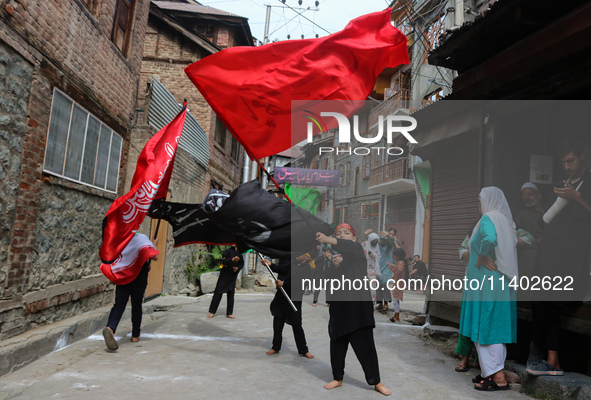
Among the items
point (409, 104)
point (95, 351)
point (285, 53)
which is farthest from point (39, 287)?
point (409, 104)

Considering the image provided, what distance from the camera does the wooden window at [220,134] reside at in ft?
Answer: 57.0

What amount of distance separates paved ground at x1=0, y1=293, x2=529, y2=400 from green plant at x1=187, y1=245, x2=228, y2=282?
6050mm

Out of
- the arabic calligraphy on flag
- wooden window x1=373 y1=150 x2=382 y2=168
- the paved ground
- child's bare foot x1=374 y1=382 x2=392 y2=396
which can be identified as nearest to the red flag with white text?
the paved ground

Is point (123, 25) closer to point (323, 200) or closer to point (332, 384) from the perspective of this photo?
point (332, 384)

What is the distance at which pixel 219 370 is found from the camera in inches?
203

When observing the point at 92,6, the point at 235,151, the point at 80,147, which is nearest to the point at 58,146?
the point at 80,147

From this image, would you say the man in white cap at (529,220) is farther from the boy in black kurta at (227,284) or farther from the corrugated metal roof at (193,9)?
the corrugated metal roof at (193,9)

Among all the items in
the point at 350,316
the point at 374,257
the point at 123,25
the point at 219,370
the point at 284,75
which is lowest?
the point at 219,370

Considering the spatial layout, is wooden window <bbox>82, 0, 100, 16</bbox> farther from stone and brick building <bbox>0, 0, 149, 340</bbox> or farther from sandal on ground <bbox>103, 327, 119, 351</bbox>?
sandal on ground <bbox>103, 327, 119, 351</bbox>

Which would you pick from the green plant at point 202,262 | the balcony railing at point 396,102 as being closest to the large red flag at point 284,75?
the green plant at point 202,262

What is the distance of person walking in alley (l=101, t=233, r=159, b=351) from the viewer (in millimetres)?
6137

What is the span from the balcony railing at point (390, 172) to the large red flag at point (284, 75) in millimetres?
18777

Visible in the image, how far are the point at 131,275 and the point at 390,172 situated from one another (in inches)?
814

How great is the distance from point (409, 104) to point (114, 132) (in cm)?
1774
